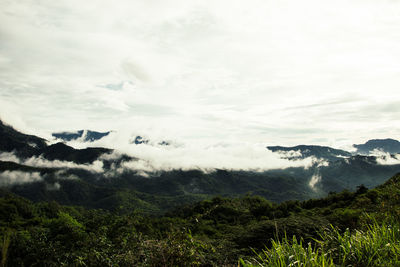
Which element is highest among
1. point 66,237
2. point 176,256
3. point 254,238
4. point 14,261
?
point 176,256

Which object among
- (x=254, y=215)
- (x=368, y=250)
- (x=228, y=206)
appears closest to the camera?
(x=368, y=250)

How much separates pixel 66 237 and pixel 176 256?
8.09 metres

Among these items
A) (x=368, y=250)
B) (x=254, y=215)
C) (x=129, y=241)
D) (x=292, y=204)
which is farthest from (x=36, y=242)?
(x=292, y=204)

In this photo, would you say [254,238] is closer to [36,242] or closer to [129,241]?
[129,241]

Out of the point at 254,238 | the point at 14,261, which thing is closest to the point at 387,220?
the point at 254,238

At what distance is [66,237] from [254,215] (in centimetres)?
4179

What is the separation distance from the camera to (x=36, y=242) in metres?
6.67

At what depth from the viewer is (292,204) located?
2087 inches

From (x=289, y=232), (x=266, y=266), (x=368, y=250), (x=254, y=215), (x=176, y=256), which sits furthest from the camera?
(x=254, y=215)

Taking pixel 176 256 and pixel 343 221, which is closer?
pixel 176 256

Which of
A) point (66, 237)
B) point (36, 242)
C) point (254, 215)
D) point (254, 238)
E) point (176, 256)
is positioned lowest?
point (254, 215)

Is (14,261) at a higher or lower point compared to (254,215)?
higher

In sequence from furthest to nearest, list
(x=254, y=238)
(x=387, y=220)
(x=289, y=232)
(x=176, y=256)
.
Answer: (x=254, y=238) < (x=289, y=232) < (x=387, y=220) < (x=176, y=256)

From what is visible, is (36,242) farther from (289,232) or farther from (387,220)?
(289,232)
